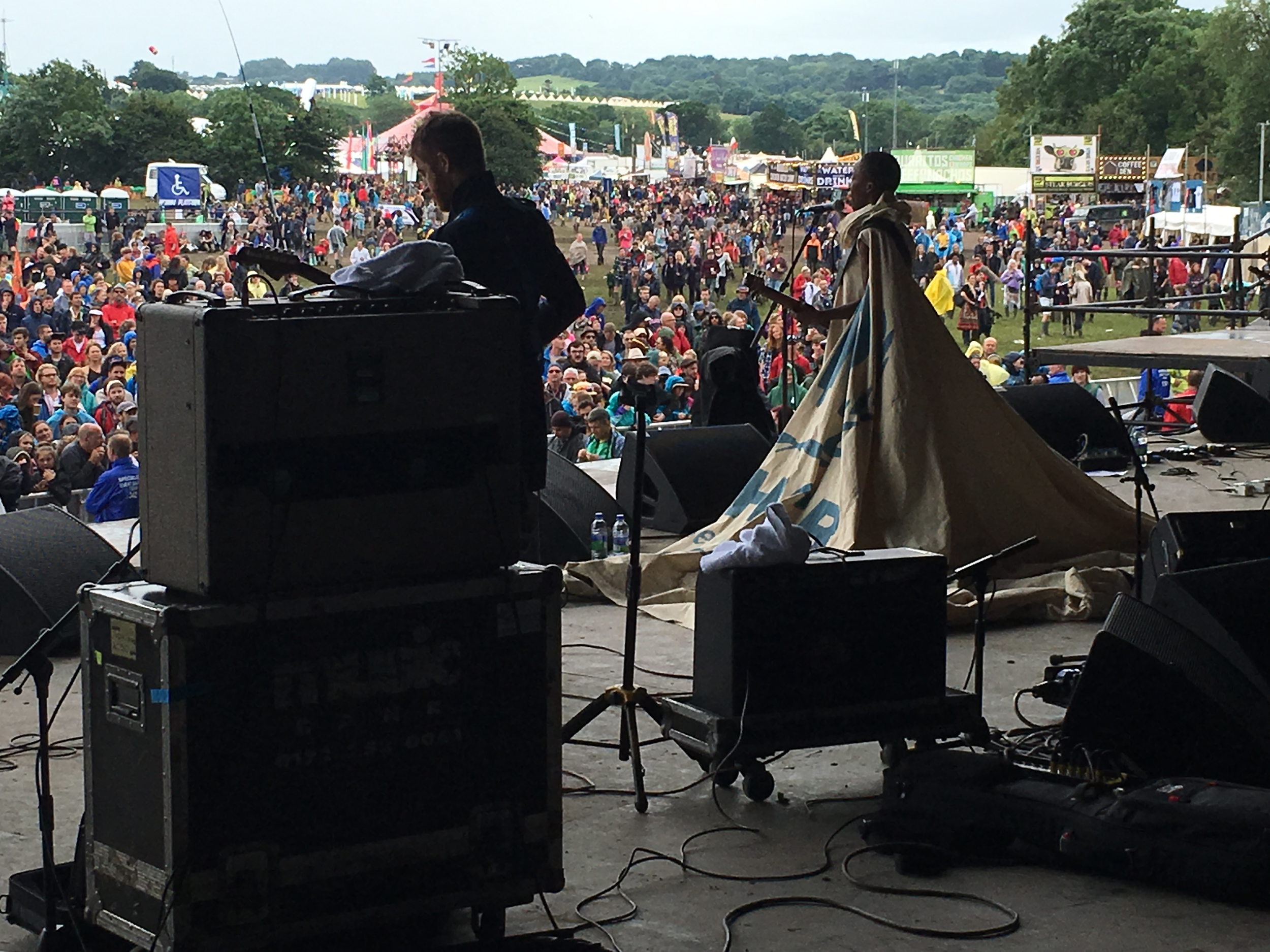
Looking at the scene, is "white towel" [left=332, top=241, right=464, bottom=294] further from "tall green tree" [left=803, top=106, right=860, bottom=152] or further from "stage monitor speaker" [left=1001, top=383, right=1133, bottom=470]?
"tall green tree" [left=803, top=106, right=860, bottom=152]

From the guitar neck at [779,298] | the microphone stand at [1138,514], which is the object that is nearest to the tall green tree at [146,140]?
the guitar neck at [779,298]

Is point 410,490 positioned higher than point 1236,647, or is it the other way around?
point 410,490

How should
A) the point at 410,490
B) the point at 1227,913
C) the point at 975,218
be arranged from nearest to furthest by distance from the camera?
the point at 410,490
the point at 1227,913
the point at 975,218

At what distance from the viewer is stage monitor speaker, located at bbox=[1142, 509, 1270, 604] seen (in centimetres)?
521

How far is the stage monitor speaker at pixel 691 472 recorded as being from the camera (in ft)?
26.9

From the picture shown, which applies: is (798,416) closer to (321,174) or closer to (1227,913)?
(1227,913)

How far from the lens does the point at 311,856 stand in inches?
128

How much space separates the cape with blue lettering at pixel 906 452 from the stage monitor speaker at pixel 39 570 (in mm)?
2186

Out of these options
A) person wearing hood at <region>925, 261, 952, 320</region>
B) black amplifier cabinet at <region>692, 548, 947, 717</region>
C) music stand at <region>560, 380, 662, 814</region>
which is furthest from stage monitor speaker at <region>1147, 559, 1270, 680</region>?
person wearing hood at <region>925, 261, 952, 320</region>

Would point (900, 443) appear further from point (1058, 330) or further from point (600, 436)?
point (1058, 330)

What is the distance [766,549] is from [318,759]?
1.69 meters

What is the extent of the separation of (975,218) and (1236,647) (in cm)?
5797

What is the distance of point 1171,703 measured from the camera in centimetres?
432

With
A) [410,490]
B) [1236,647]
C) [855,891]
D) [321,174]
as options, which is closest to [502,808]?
[410,490]
